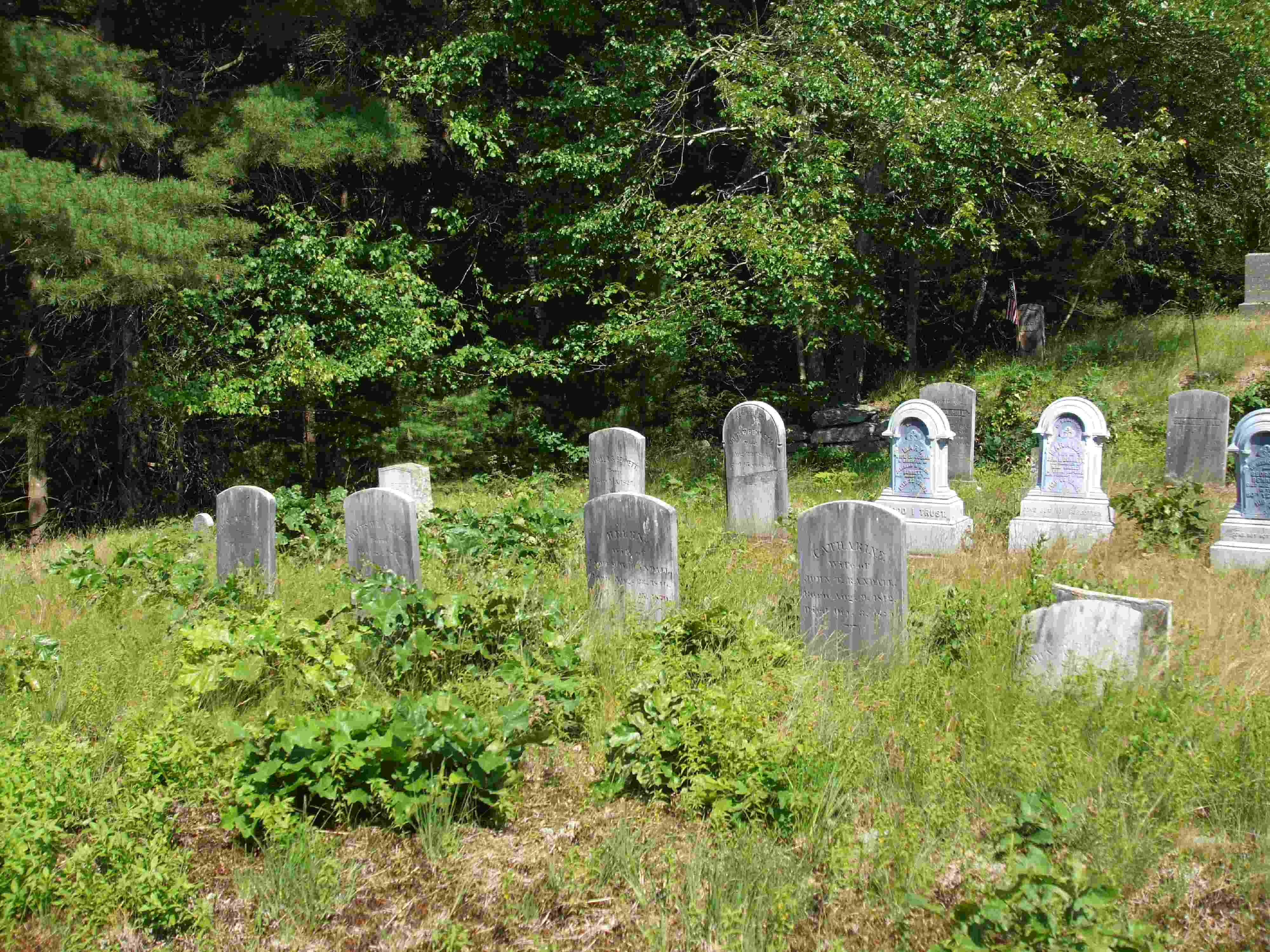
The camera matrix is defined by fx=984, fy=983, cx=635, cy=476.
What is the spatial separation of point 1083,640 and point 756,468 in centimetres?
564

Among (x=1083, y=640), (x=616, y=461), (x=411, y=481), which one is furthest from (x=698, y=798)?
(x=411, y=481)

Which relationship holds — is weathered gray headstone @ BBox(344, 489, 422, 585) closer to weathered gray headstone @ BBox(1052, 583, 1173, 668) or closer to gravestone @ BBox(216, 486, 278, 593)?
gravestone @ BBox(216, 486, 278, 593)

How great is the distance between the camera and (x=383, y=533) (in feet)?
24.7

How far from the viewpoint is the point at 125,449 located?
16172 millimetres

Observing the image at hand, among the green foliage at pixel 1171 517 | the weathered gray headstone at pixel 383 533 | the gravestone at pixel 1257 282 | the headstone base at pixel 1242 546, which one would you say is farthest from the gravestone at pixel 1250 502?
the gravestone at pixel 1257 282

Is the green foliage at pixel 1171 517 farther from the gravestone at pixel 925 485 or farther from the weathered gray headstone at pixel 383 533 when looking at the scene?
the weathered gray headstone at pixel 383 533

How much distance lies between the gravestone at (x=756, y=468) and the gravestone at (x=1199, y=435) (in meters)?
4.81

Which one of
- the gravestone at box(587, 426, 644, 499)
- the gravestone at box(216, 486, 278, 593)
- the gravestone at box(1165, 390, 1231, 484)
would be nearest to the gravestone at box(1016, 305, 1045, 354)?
the gravestone at box(1165, 390, 1231, 484)

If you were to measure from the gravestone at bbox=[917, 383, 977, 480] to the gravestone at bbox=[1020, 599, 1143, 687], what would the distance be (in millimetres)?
7541

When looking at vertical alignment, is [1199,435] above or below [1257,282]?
below

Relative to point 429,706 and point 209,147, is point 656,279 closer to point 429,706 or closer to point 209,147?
point 209,147

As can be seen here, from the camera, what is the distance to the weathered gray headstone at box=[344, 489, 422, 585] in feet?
24.1

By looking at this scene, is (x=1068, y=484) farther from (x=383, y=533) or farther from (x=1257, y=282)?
(x=1257, y=282)

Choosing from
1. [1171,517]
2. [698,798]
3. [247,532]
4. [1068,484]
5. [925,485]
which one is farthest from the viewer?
[925,485]
